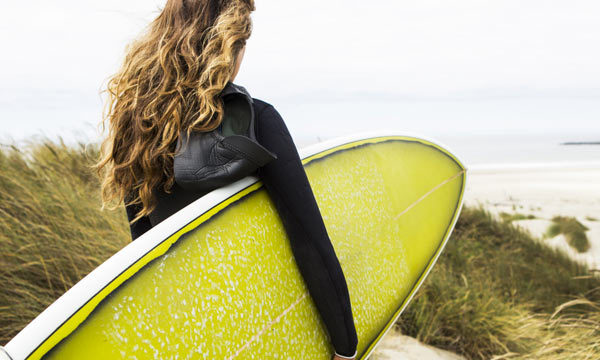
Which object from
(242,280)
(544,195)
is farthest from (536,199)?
(242,280)

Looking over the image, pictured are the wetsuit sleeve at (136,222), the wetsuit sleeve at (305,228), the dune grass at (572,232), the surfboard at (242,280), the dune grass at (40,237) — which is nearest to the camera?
the surfboard at (242,280)

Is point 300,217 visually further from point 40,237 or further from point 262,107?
point 40,237

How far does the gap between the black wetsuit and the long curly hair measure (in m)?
0.11

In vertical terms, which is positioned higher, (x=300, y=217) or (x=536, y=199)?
(x=300, y=217)

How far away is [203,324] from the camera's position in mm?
1240

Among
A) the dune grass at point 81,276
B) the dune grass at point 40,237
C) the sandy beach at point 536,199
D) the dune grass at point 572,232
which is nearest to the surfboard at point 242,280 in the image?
the sandy beach at point 536,199

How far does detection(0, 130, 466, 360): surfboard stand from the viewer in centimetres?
107

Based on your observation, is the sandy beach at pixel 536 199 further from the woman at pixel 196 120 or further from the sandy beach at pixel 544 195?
the woman at pixel 196 120

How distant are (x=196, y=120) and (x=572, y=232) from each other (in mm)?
6837

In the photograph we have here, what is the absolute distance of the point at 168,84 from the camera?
1.20 meters

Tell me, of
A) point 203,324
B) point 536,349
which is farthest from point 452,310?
point 203,324

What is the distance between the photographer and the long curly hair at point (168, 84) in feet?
3.79

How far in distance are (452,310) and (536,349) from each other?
568 mm

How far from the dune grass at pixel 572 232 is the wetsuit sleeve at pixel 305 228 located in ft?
19.1
